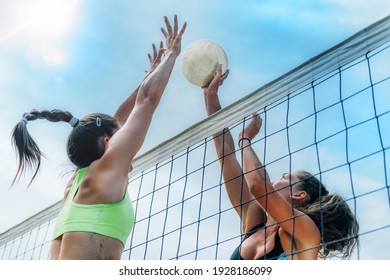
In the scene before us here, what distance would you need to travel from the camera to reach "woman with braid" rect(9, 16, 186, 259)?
9.15 ft

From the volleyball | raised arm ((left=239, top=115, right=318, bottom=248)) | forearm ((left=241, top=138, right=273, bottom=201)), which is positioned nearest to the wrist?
forearm ((left=241, top=138, right=273, bottom=201))

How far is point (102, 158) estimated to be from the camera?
2898 mm

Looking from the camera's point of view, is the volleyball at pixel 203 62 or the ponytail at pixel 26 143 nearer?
the ponytail at pixel 26 143

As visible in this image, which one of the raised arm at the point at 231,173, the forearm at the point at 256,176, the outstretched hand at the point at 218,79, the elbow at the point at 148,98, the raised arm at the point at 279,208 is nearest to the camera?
the elbow at the point at 148,98

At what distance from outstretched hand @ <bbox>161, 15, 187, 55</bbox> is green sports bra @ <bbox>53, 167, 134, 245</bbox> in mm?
1157

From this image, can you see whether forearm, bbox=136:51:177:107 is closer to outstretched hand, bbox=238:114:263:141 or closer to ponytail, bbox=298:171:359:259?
outstretched hand, bbox=238:114:263:141

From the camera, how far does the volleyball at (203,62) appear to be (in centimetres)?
429

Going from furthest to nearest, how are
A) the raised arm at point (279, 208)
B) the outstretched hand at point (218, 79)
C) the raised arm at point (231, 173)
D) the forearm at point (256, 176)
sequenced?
the outstretched hand at point (218, 79), the raised arm at point (231, 173), the forearm at point (256, 176), the raised arm at point (279, 208)

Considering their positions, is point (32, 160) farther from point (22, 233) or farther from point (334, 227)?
point (22, 233)

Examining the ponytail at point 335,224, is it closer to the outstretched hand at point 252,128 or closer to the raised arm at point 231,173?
the raised arm at point 231,173

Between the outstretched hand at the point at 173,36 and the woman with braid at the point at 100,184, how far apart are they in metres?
0.52

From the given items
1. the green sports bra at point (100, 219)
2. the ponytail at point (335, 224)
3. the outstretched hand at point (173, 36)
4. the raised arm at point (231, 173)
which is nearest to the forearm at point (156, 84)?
the outstretched hand at point (173, 36)
